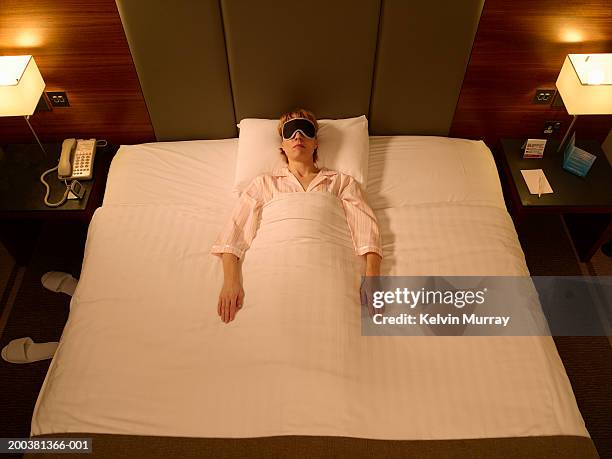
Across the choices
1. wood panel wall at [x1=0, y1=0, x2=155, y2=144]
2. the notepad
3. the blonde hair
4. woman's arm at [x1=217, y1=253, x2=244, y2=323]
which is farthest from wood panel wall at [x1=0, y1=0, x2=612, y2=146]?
woman's arm at [x1=217, y1=253, x2=244, y2=323]

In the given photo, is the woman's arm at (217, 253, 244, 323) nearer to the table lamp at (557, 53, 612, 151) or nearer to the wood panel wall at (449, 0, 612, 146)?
the wood panel wall at (449, 0, 612, 146)

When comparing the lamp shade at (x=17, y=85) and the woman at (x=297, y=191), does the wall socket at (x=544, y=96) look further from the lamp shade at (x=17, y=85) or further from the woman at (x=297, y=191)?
the lamp shade at (x=17, y=85)

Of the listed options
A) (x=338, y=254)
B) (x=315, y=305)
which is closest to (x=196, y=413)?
(x=315, y=305)

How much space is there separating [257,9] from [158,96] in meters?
0.74

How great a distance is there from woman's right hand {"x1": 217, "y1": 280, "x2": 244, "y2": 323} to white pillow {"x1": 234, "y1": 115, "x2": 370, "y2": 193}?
2.05 ft

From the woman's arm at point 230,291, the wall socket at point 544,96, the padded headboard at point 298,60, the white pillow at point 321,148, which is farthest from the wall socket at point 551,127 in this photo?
the woman's arm at point 230,291

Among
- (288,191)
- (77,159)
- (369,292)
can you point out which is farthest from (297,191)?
(77,159)

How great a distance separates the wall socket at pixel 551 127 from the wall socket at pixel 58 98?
2755 mm

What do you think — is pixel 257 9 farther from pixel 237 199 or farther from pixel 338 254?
pixel 338 254

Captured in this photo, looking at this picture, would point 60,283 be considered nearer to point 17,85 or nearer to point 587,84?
point 17,85

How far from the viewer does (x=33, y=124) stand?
2.66m

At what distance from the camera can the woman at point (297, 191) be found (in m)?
2.08

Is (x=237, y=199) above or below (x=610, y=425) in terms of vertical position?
above

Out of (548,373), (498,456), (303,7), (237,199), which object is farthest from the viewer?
(237,199)
